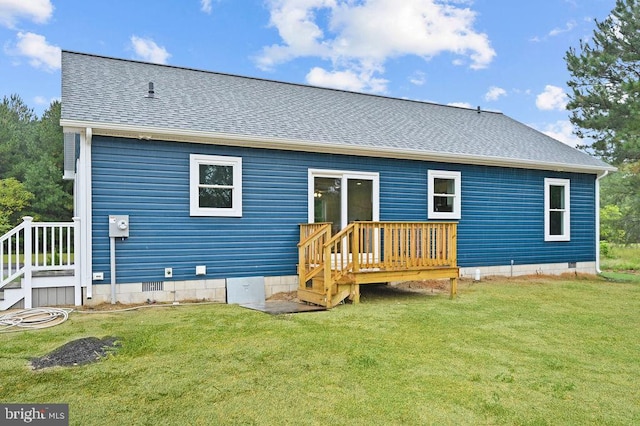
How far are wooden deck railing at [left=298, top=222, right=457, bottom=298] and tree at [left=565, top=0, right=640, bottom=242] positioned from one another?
1068cm

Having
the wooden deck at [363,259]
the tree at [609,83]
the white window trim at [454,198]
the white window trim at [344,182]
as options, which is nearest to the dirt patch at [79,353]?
the wooden deck at [363,259]

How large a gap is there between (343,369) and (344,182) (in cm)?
522

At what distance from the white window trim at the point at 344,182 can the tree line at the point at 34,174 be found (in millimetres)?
14422

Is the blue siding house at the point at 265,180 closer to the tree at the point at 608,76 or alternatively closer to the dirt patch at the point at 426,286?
the dirt patch at the point at 426,286

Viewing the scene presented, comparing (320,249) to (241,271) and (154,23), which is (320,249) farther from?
(154,23)

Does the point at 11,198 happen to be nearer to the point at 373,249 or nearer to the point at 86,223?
the point at 86,223

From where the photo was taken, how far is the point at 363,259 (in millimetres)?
7508

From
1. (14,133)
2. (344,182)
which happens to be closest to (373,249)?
(344,182)

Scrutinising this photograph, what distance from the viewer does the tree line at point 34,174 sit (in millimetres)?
18297

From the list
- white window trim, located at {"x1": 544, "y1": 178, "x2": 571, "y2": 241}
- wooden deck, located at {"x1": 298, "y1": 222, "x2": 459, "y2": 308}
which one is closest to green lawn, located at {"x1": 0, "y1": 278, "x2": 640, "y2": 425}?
wooden deck, located at {"x1": 298, "y1": 222, "x2": 459, "y2": 308}

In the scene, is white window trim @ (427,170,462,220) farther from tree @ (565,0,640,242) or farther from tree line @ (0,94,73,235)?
tree line @ (0,94,73,235)

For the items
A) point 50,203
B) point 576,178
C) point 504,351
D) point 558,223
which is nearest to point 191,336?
point 504,351

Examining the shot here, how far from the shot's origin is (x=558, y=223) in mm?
11477

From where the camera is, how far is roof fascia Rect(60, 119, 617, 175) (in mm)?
6832
